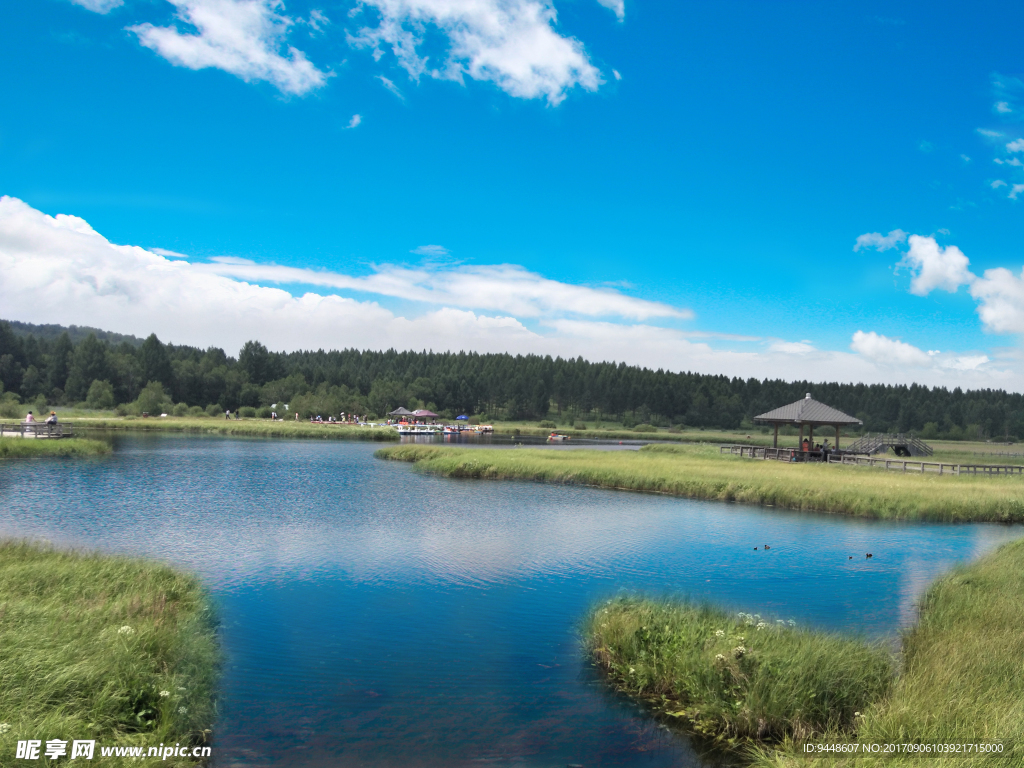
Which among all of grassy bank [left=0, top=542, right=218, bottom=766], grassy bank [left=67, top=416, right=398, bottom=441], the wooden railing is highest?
grassy bank [left=0, top=542, right=218, bottom=766]

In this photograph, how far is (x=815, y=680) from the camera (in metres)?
9.09

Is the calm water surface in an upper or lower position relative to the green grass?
lower

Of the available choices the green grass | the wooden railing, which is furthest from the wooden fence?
the wooden railing

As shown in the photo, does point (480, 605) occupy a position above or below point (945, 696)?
below

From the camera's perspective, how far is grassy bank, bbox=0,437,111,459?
1673 inches

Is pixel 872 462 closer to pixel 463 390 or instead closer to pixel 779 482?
pixel 779 482

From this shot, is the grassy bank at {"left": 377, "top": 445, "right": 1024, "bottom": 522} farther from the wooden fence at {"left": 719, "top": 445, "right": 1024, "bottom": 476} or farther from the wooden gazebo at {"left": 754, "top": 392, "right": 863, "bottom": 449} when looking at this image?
the wooden gazebo at {"left": 754, "top": 392, "right": 863, "bottom": 449}

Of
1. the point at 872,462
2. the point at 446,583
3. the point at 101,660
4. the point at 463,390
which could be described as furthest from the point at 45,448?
the point at 463,390

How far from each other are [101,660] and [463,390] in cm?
14204

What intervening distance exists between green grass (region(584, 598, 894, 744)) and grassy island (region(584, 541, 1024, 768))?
2 cm

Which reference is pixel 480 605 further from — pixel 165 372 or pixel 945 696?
pixel 165 372

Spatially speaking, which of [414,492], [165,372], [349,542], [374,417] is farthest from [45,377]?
[349,542]

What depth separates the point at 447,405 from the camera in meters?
150

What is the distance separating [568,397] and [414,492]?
395 ft
